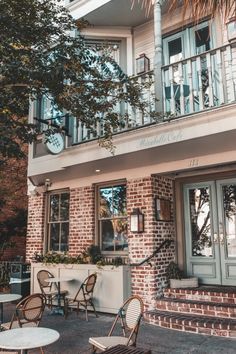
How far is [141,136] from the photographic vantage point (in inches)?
248

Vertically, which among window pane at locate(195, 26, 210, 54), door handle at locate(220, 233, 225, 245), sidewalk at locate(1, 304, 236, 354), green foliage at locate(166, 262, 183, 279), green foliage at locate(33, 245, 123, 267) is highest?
window pane at locate(195, 26, 210, 54)

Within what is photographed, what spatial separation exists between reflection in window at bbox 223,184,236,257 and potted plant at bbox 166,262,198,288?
36.9 inches

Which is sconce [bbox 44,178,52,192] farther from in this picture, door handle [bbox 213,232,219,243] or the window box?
door handle [bbox 213,232,219,243]

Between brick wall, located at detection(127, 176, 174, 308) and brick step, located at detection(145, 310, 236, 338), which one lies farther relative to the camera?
brick wall, located at detection(127, 176, 174, 308)

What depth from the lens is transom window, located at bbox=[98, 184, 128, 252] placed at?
789 cm

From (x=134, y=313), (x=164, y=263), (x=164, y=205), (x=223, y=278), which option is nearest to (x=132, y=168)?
(x=164, y=205)

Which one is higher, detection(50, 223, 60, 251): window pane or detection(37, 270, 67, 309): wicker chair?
detection(50, 223, 60, 251): window pane

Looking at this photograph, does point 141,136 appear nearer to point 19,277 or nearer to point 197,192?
point 197,192

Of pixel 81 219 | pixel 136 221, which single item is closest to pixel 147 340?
pixel 136 221

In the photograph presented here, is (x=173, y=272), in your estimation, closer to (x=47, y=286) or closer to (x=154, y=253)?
(x=154, y=253)

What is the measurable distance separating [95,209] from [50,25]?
416cm

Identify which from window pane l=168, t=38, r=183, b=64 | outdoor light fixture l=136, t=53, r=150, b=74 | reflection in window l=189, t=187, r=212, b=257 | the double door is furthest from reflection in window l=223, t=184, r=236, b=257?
outdoor light fixture l=136, t=53, r=150, b=74

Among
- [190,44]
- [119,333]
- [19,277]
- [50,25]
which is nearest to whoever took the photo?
[119,333]

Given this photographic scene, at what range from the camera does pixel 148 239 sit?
7055 millimetres
